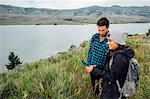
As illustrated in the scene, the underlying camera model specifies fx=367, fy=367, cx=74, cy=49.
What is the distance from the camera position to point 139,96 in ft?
22.7

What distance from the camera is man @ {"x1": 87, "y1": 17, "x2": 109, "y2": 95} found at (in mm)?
5480

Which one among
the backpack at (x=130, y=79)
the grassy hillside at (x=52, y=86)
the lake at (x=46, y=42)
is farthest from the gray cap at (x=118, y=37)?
the grassy hillside at (x=52, y=86)

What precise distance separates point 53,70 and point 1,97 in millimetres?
1058

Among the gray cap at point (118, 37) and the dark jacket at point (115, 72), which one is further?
the gray cap at point (118, 37)

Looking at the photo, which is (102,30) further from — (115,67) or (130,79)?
(115,67)

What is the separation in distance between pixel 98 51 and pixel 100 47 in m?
0.07

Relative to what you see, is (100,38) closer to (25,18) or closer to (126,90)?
(126,90)

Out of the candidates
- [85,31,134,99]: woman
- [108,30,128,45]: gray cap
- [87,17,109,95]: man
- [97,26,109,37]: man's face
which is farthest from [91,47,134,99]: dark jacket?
[97,26,109,37]: man's face

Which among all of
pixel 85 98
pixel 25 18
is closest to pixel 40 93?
pixel 85 98

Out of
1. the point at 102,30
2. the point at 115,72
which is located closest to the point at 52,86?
the point at 102,30

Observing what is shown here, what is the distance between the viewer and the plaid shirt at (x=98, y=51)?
18.2ft

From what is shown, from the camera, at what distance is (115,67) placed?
14.2ft

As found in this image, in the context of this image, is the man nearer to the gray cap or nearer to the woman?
the woman

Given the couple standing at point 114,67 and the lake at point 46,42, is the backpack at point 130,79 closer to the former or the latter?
the couple standing at point 114,67
